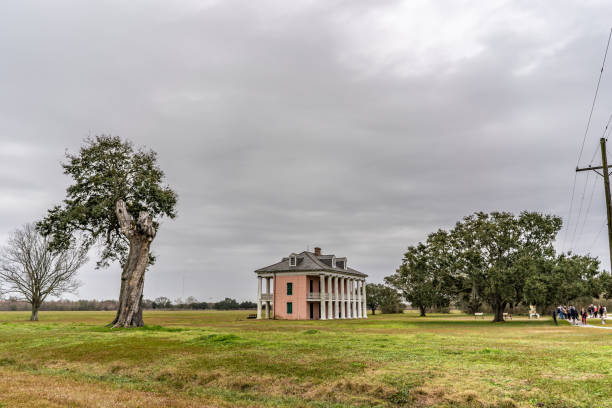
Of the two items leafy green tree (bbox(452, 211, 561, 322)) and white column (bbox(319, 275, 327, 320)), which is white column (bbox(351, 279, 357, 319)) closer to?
white column (bbox(319, 275, 327, 320))

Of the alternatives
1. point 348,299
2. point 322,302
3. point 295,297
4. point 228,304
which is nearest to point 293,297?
point 295,297

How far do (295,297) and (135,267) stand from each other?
122 feet

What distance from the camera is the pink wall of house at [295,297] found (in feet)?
224

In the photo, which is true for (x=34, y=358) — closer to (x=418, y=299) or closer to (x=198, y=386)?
(x=198, y=386)

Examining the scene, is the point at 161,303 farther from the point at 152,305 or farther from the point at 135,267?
the point at 135,267

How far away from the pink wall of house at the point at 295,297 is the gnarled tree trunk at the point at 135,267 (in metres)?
35.8

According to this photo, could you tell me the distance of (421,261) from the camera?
53.8m

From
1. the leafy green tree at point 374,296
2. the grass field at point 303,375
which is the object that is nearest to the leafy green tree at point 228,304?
the leafy green tree at point 374,296

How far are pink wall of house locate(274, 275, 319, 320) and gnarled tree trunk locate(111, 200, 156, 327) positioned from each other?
118ft

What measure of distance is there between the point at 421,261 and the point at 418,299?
454cm

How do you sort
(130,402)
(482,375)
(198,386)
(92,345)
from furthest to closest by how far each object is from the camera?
(92,345) → (198,386) → (482,375) → (130,402)

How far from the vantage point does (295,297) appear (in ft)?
227

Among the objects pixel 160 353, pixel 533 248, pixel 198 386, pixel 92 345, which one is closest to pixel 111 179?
pixel 92 345

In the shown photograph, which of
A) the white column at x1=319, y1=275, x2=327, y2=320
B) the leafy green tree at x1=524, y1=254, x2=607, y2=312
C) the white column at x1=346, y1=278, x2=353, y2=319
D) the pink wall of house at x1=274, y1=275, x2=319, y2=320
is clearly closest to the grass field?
the leafy green tree at x1=524, y1=254, x2=607, y2=312
